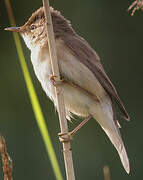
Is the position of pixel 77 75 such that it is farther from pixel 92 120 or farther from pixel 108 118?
pixel 92 120

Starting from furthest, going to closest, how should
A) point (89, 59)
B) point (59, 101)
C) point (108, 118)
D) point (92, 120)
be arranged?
point (92, 120), point (108, 118), point (89, 59), point (59, 101)

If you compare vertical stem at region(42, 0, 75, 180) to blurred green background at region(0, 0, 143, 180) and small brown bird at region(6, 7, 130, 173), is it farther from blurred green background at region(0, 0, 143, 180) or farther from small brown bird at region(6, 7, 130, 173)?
blurred green background at region(0, 0, 143, 180)

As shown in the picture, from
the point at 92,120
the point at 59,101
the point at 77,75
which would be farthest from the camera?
the point at 92,120

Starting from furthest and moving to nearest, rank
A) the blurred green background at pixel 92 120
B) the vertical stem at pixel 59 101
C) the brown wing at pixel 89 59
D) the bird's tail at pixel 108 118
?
1. the blurred green background at pixel 92 120
2. the bird's tail at pixel 108 118
3. the brown wing at pixel 89 59
4. the vertical stem at pixel 59 101

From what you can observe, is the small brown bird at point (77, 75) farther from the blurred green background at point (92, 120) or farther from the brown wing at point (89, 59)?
the blurred green background at point (92, 120)

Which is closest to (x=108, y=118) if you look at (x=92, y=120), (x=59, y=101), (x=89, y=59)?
(x=89, y=59)

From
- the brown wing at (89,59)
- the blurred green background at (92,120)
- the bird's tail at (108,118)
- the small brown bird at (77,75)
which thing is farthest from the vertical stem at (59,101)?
the blurred green background at (92,120)

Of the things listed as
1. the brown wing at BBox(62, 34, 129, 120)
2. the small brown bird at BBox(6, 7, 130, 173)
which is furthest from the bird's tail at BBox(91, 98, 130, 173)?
the brown wing at BBox(62, 34, 129, 120)
